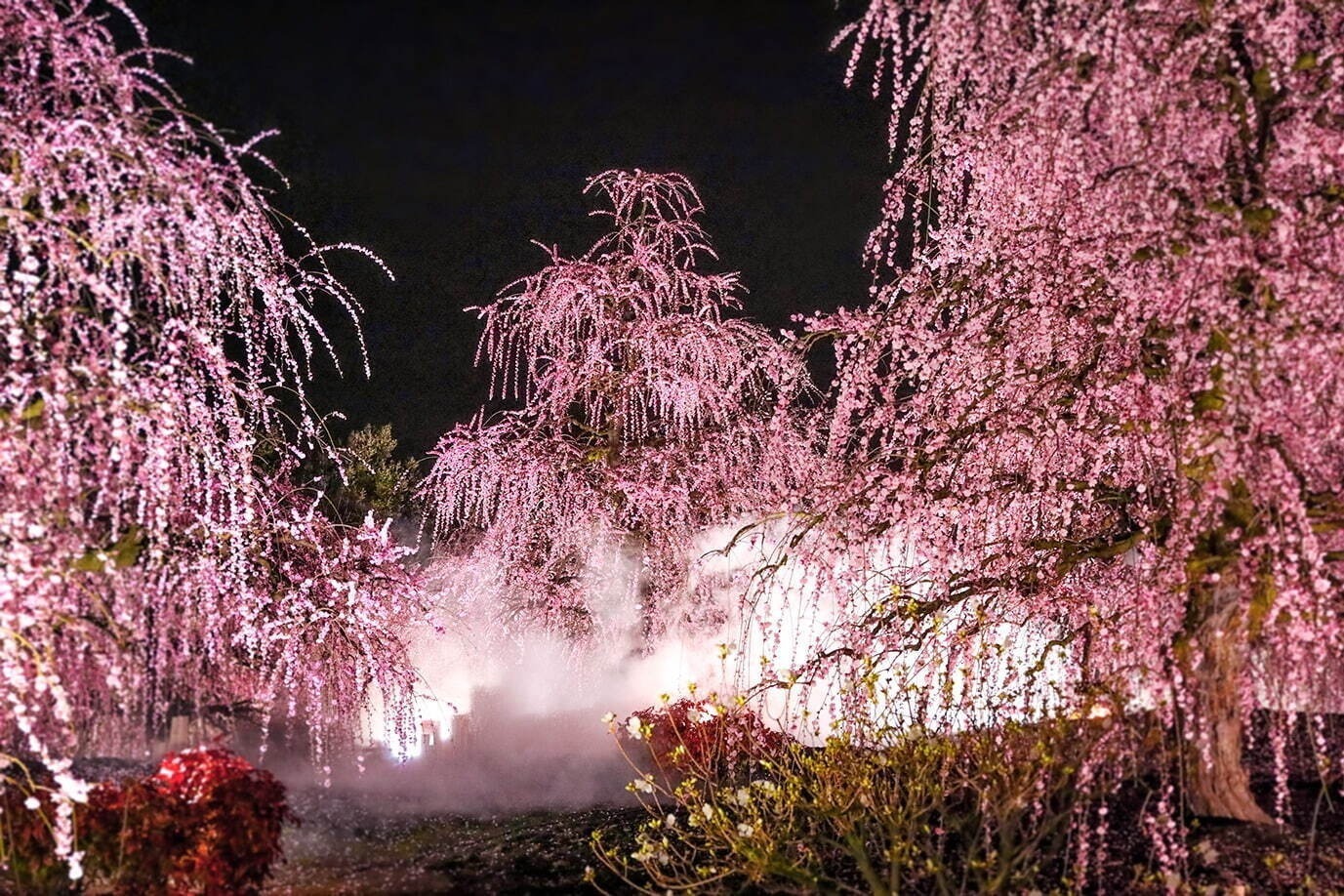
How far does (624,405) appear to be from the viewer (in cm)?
1136

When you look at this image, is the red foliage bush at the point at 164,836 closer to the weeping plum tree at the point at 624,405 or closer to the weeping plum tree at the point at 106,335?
the weeping plum tree at the point at 106,335

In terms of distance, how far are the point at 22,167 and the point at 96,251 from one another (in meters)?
0.47

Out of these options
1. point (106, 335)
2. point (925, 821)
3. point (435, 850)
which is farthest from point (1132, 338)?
point (435, 850)

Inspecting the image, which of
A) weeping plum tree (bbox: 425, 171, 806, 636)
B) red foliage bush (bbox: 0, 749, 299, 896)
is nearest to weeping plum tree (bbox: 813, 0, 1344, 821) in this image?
red foliage bush (bbox: 0, 749, 299, 896)

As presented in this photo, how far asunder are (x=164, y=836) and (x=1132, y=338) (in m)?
5.16

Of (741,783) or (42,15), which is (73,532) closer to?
(42,15)

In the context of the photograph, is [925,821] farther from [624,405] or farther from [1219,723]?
[624,405]

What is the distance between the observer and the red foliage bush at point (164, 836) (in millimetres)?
5129

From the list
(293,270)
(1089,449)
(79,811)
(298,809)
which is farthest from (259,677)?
(1089,449)

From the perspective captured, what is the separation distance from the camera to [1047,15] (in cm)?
492

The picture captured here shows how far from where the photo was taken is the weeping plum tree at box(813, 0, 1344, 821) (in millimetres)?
4273

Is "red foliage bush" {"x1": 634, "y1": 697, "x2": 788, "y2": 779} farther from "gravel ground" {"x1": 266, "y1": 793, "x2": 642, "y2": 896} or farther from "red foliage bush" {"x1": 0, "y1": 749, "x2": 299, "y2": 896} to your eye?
"red foliage bush" {"x1": 0, "y1": 749, "x2": 299, "y2": 896}

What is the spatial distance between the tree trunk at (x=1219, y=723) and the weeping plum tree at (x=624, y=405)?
5.67 metres

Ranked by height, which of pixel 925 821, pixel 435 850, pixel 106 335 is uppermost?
pixel 106 335
